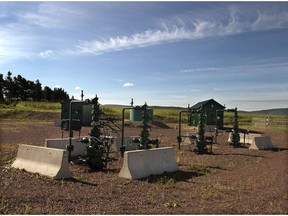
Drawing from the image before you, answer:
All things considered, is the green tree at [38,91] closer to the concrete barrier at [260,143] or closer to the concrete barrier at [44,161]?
the concrete barrier at [260,143]

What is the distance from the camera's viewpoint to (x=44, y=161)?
10.5 meters

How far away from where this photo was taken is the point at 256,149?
65.5ft

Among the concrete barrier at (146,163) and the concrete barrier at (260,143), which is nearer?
the concrete barrier at (146,163)

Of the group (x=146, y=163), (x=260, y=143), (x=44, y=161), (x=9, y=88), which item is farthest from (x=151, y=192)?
(x=9, y=88)

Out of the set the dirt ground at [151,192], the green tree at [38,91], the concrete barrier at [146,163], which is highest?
the green tree at [38,91]

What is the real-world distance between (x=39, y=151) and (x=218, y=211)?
6239 mm

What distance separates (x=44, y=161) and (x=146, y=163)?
3161mm

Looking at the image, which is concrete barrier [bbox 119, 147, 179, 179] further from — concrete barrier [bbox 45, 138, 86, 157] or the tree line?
the tree line

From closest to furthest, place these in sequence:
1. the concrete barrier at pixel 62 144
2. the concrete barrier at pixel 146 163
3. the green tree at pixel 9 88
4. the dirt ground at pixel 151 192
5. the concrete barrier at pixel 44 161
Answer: the dirt ground at pixel 151 192 → the concrete barrier at pixel 44 161 → the concrete barrier at pixel 146 163 → the concrete barrier at pixel 62 144 → the green tree at pixel 9 88

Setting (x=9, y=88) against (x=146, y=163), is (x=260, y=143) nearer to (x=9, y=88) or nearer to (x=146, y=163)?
(x=146, y=163)

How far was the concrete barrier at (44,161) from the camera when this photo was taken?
9.98 meters

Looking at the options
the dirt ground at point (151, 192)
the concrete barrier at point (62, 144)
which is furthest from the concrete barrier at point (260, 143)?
the concrete barrier at point (62, 144)

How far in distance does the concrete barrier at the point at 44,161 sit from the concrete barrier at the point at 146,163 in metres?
1.73

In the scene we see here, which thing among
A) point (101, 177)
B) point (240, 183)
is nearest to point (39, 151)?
point (101, 177)
